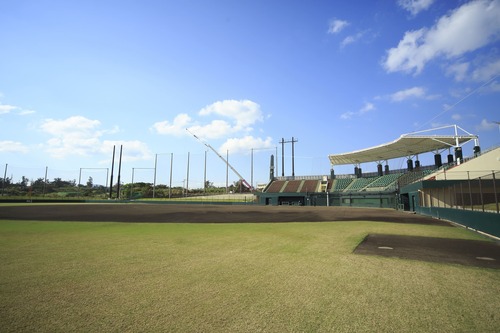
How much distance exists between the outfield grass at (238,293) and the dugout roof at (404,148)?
4558cm

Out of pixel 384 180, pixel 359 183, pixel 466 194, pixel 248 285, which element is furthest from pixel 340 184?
pixel 248 285

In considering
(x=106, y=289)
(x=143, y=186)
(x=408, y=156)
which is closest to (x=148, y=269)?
(x=106, y=289)

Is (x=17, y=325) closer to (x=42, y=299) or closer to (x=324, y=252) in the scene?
(x=42, y=299)

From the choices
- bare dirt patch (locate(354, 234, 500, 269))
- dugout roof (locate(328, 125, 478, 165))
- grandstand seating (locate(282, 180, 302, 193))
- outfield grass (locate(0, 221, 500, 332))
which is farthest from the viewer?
grandstand seating (locate(282, 180, 302, 193))

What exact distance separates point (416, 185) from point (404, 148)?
26.0 metres

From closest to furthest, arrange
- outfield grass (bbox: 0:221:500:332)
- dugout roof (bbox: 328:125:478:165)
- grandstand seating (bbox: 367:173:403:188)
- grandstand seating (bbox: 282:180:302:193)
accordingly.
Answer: outfield grass (bbox: 0:221:500:332), dugout roof (bbox: 328:125:478:165), grandstand seating (bbox: 367:173:403:188), grandstand seating (bbox: 282:180:302:193)

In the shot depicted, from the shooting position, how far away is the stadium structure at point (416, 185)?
16239mm

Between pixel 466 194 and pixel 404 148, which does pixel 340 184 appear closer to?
pixel 404 148

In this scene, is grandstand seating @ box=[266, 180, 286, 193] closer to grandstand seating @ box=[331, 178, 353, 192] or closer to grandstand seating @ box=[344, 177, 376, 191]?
grandstand seating @ box=[331, 178, 353, 192]

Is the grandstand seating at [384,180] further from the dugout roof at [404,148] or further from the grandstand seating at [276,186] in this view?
the grandstand seating at [276,186]

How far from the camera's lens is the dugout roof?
4362 centimetres

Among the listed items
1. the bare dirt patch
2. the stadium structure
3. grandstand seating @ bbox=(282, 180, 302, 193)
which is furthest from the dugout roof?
the bare dirt patch

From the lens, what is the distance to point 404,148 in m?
51.7

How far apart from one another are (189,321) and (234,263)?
312 cm
